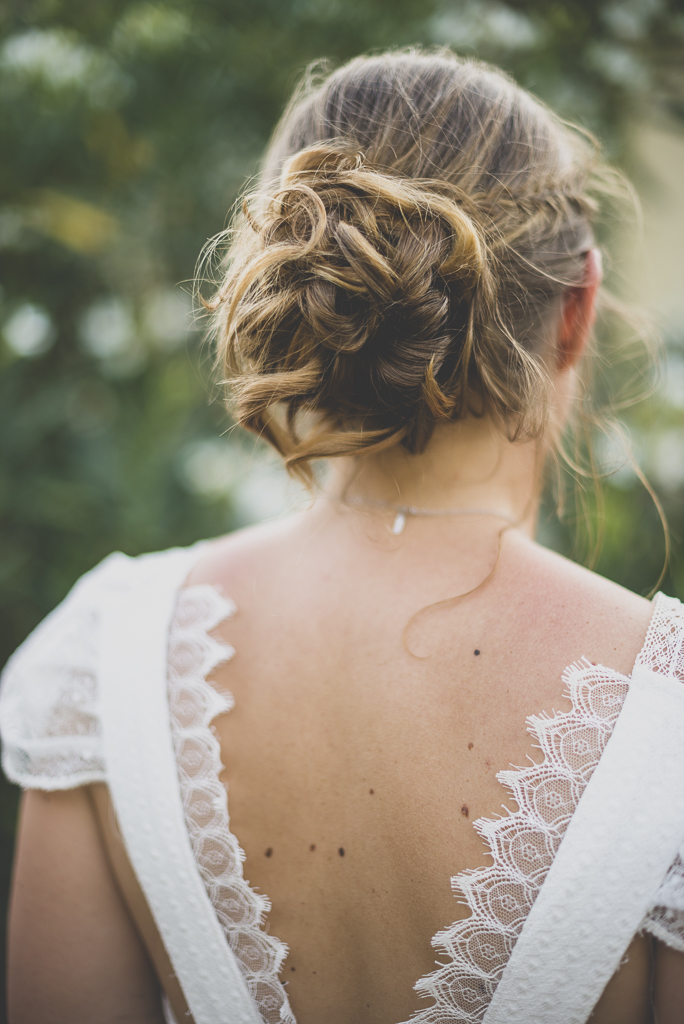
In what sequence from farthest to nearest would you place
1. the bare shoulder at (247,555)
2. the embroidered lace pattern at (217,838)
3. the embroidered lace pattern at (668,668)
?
the bare shoulder at (247,555) → the embroidered lace pattern at (217,838) → the embroidered lace pattern at (668,668)

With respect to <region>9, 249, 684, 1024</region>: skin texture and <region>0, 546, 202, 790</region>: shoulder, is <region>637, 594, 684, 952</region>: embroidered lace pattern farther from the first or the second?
<region>0, 546, 202, 790</region>: shoulder

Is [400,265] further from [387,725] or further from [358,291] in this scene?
[387,725]

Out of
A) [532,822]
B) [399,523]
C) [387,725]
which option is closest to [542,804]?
[532,822]

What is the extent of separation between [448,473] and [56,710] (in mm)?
659

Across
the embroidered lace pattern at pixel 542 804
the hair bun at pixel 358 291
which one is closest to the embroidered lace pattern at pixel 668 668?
the embroidered lace pattern at pixel 542 804

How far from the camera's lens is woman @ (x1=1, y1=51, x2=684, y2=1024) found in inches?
28.8

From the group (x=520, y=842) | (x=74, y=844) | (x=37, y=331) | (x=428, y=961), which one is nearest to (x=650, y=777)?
(x=520, y=842)

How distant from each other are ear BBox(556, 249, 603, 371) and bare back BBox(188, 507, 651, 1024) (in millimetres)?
298

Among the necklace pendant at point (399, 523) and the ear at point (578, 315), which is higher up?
the ear at point (578, 315)

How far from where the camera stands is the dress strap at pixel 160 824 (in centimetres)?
86

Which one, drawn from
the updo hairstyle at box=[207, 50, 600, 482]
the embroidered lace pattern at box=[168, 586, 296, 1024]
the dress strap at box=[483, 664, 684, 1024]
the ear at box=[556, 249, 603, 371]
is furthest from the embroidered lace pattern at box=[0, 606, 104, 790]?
the ear at box=[556, 249, 603, 371]

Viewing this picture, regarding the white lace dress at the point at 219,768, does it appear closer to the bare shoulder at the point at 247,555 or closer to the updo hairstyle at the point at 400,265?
the bare shoulder at the point at 247,555

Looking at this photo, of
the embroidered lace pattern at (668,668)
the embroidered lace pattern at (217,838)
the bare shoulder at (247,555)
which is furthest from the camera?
the bare shoulder at (247,555)

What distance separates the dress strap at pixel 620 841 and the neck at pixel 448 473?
30 centimetres
